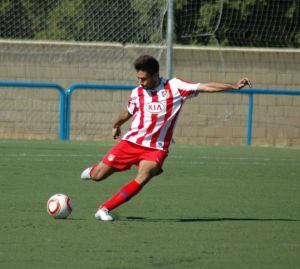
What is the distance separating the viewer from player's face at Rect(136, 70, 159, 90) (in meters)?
8.52

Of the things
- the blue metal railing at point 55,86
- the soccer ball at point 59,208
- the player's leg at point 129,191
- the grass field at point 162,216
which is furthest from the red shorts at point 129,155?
the blue metal railing at point 55,86

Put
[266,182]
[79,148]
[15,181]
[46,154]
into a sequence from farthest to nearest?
[79,148], [46,154], [266,182], [15,181]

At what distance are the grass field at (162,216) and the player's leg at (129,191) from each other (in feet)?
0.55

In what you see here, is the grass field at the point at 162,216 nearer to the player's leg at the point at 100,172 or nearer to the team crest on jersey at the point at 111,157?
the player's leg at the point at 100,172

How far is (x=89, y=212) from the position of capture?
8938mm

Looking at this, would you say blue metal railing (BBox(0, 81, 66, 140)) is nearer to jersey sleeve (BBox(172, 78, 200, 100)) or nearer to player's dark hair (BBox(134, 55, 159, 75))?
jersey sleeve (BBox(172, 78, 200, 100))

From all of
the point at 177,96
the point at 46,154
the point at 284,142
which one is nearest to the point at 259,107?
the point at 284,142

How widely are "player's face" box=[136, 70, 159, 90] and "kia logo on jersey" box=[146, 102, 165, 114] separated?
16 centimetres

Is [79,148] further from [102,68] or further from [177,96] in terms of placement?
[177,96]

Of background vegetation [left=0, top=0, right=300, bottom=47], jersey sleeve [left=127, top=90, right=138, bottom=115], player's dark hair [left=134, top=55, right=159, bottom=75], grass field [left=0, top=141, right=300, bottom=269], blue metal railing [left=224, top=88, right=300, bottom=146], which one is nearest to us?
grass field [left=0, top=141, right=300, bottom=269]

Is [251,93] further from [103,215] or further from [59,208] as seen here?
[59,208]

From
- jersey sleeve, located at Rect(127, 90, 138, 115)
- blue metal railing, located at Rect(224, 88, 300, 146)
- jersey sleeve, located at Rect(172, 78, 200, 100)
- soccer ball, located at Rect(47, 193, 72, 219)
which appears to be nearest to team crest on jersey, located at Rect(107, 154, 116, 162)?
jersey sleeve, located at Rect(127, 90, 138, 115)

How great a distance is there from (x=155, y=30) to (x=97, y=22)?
51.1 inches

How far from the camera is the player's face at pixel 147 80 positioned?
27.9ft
